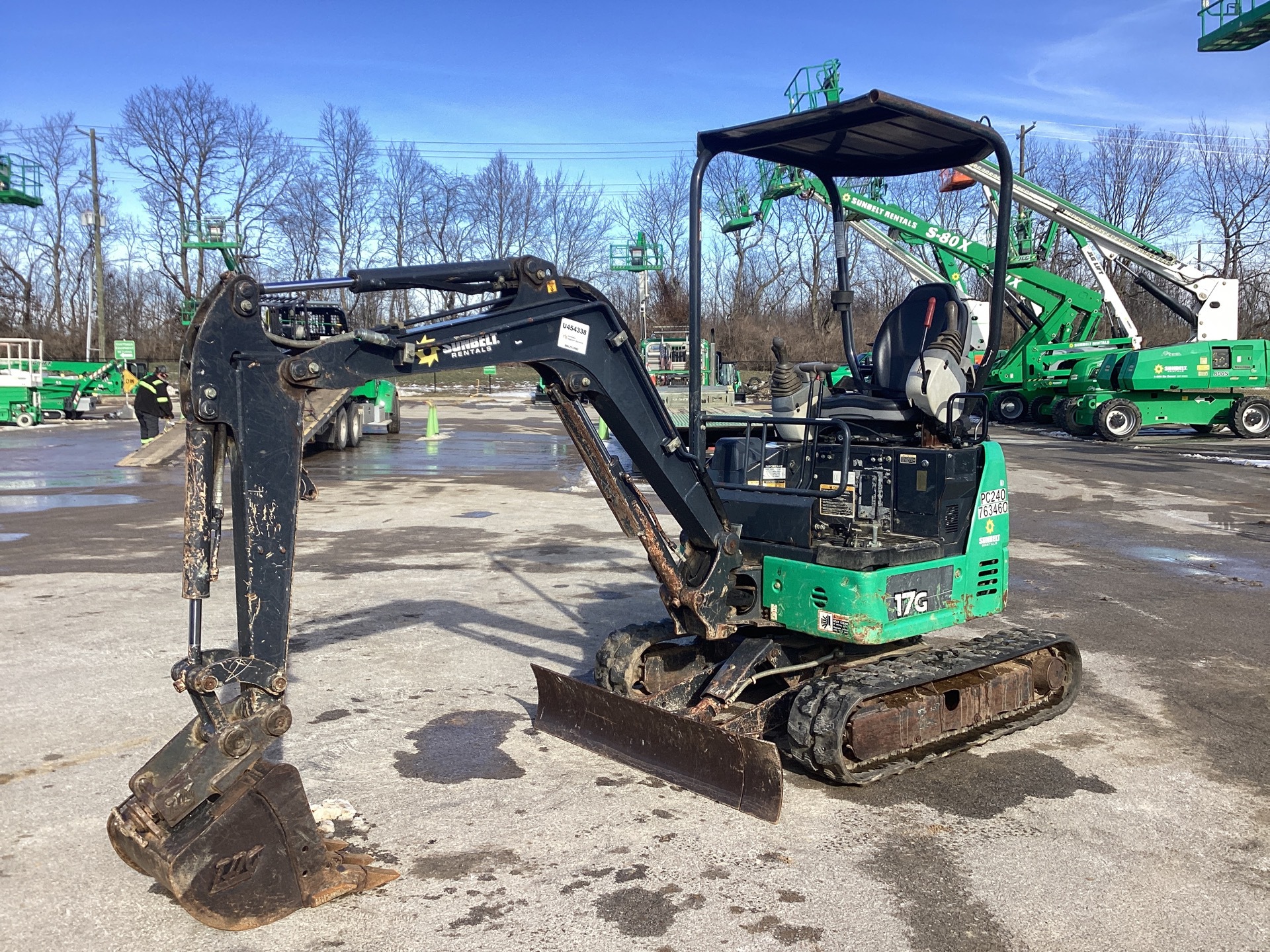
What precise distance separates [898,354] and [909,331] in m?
0.15

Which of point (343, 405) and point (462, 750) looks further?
point (343, 405)

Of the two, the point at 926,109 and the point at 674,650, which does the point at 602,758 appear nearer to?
the point at 674,650

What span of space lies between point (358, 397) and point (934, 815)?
21026 millimetres

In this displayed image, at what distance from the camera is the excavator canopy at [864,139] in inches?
211

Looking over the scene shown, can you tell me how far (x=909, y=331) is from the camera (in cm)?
654

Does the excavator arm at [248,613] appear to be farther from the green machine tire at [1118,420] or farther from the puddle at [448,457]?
the green machine tire at [1118,420]

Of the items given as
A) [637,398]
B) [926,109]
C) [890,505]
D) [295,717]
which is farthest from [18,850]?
[926,109]

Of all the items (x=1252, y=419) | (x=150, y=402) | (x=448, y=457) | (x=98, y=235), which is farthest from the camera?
(x=98, y=235)

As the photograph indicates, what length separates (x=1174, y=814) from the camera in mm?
4965

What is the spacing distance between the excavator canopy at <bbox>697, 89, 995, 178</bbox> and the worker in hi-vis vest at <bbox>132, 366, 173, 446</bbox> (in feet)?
59.6

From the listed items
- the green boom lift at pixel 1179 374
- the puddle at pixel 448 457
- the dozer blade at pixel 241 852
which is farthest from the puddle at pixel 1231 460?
the dozer blade at pixel 241 852

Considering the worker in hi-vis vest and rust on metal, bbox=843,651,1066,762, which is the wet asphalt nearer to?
rust on metal, bbox=843,651,1066,762

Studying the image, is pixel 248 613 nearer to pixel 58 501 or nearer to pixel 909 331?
pixel 909 331

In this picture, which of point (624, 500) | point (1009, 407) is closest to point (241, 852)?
point (624, 500)
